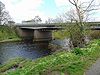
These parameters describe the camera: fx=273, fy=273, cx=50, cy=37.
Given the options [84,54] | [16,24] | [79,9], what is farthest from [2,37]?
[84,54]

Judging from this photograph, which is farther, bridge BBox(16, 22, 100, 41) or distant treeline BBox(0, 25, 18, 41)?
bridge BBox(16, 22, 100, 41)

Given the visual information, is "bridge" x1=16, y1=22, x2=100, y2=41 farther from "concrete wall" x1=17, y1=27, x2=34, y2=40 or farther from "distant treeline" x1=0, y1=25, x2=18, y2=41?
"distant treeline" x1=0, y1=25, x2=18, y2=41

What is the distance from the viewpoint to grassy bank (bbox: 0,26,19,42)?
96875 mm

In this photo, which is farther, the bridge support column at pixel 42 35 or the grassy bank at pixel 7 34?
the bridge support column at pixel 42 35

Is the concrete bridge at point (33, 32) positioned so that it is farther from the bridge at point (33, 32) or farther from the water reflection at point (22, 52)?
the water reflection at point (22, 52)

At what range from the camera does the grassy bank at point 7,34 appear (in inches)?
3814

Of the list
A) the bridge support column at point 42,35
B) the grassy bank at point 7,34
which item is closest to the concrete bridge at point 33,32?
the bridge support column at point 42,35

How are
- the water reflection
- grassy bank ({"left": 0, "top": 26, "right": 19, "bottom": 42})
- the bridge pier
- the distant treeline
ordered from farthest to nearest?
the bridge pier < the distant treeline < grassy bank ({"left": 0, "top": 26, "right": 19, "bottom": 42}) < the water reflection

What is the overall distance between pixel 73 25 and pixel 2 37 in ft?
166

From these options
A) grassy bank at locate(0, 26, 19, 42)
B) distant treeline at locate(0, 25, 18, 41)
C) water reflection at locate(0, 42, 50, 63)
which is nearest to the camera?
water reflection at locate(0, 42, 50, 63)

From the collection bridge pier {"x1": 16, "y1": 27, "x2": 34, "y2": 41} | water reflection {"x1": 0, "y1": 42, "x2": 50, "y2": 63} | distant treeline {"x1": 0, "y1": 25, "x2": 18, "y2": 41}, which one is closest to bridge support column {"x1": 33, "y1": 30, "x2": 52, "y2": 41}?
bridge pier {"x1": 16, "y1": 27, "x2": 34, "y2": 41}

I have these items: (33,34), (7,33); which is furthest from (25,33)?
(7,33)

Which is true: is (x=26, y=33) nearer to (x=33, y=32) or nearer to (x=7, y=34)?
(x=33, y=32)

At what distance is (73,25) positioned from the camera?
51031 millimetres
